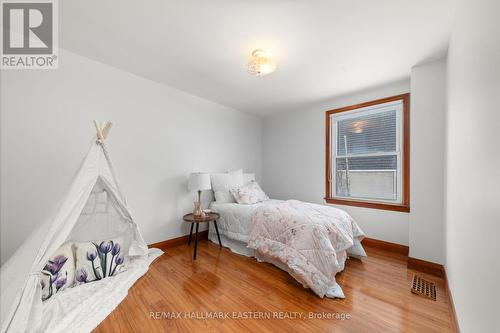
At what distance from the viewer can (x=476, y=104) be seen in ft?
3.41

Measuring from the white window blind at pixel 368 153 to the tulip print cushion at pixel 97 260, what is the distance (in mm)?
3329

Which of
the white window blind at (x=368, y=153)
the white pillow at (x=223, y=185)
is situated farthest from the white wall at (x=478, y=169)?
the white pillow at (x=223, y=185)

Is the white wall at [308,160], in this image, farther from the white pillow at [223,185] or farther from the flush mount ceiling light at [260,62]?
the flush mount ceiling light at [260,62]

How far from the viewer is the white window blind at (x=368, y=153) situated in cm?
286

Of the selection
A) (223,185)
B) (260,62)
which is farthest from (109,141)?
(260,62)

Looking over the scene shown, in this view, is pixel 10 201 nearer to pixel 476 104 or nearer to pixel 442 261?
pixel 476 104

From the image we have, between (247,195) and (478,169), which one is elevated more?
(478,169)

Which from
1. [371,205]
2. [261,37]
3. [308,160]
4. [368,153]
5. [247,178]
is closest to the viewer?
[261,37]

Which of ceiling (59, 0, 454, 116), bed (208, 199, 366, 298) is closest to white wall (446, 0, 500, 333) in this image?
ceiling (59, 0, 454, 116)

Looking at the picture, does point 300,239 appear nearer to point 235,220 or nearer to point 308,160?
point 235,220

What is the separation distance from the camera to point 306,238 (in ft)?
6.42

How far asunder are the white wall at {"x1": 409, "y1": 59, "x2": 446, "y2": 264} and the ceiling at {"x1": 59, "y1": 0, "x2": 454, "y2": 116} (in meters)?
0.26

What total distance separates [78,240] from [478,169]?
316cm

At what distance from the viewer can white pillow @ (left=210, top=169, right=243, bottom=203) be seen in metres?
3.32
